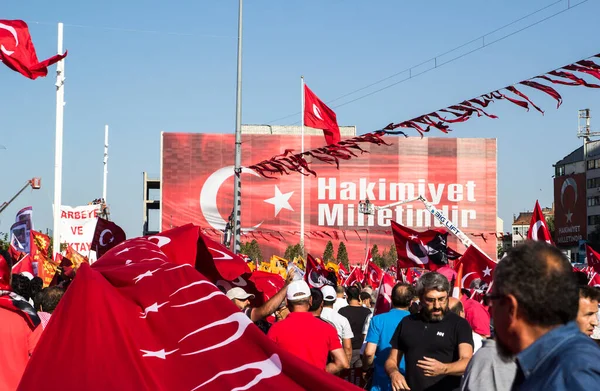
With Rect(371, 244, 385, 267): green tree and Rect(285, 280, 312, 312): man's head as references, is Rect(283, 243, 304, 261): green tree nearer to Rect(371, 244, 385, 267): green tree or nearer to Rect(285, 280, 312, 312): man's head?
Rect(371, 244, 385, 267): green tree

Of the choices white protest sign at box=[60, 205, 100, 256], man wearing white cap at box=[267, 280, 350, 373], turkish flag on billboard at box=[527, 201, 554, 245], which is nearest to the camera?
man wearing white cap at box=[267, 280, 350, 373]

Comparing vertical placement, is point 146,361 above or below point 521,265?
below

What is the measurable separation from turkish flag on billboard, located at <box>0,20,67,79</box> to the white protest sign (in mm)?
9828

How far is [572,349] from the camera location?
2395 millimetres

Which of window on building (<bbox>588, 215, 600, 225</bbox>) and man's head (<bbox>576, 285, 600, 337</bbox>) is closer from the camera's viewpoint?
man's head (<bbox>576, 285, 600, 337</bbox>)

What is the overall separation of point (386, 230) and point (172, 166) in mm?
19940

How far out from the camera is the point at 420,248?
1523 centimetres

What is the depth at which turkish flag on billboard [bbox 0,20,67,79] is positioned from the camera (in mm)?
10859

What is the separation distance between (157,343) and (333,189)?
8337cm

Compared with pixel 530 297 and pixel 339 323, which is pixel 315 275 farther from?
pixel 530 297

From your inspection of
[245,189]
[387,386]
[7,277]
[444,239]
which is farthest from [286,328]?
[245,189]

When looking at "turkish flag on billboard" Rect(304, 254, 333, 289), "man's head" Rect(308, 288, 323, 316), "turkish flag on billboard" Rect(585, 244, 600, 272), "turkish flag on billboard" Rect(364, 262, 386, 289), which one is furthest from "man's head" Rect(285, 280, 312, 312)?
"turkish flag on billboard" Rect(364, 262, 386, 289)

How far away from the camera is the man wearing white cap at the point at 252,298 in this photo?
707 cm

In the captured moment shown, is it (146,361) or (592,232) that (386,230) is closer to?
(592,232)
